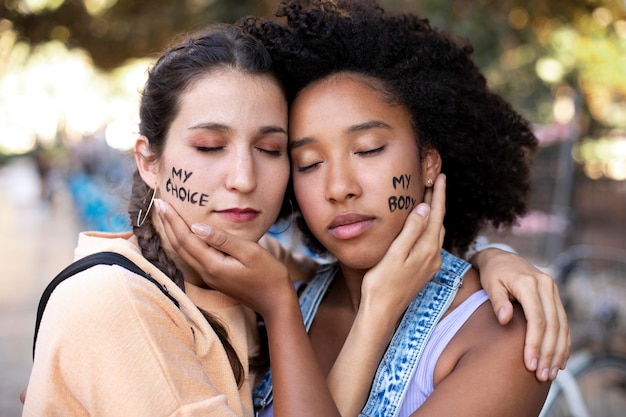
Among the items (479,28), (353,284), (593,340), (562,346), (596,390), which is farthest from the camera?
(479,28)

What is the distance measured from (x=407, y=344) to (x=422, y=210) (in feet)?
1.73

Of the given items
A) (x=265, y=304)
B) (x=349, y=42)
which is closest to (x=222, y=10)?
(x=349, y=42)

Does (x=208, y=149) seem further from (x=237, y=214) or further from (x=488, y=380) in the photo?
(x=488, y=380)

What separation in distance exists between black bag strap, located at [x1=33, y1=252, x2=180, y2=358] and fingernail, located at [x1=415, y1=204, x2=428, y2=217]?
99cm

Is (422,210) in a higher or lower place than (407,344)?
higher

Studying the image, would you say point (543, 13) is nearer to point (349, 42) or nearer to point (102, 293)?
point (349, 42)

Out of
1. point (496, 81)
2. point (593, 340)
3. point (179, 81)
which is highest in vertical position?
point (496, 81)

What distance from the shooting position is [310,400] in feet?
7.26

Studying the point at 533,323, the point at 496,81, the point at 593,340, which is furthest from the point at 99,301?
the point at 496,81

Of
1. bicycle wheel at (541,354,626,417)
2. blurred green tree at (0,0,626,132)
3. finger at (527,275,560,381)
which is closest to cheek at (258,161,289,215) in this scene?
finger at (527,275,560,381)

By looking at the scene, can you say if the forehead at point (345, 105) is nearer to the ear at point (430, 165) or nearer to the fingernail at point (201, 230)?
the ear at point (430, 165)

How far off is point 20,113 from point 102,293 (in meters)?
35.5

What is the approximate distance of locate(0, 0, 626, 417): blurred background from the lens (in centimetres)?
643

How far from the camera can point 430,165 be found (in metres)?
2.92
